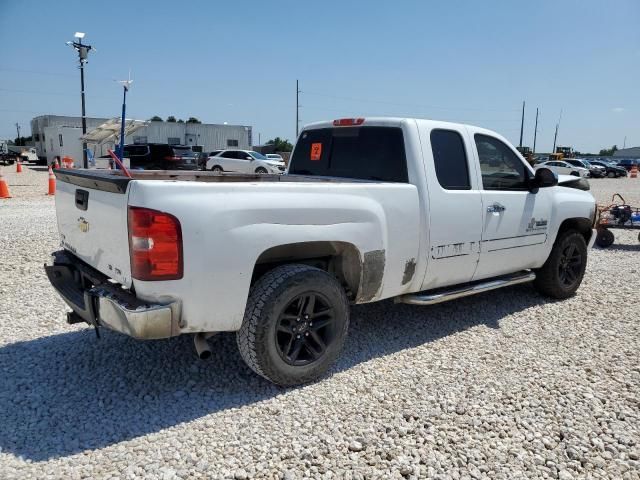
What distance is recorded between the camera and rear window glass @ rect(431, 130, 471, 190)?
411 centimetres

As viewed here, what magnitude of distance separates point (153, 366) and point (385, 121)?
107 inches

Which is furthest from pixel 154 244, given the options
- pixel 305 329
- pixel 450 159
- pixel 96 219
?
pixel 450 159

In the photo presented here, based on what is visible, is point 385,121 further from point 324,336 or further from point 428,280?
point 324,336

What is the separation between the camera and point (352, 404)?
10.6ft

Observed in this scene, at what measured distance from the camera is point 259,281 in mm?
3199

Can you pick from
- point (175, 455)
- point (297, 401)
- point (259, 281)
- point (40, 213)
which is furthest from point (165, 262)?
point (40, 213)

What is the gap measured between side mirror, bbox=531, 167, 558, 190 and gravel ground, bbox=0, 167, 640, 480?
4.49ft

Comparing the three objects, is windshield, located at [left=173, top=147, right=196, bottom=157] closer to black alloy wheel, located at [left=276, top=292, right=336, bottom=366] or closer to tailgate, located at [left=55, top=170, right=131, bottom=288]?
tailgate, located at [left=55, top=170, right=131, bottom=288]

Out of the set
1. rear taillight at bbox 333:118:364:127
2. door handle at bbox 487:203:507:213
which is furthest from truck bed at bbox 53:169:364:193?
door handle at bbox 487:203:507:213

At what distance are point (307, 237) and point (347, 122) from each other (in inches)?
66.3

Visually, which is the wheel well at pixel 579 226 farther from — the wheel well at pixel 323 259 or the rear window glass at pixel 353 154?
the wheel well at pixel 323 259

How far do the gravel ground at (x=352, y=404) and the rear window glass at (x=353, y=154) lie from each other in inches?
57.7

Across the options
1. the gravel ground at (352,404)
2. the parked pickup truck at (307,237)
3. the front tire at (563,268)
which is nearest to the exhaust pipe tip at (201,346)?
the parked pickup truck at (307,237)

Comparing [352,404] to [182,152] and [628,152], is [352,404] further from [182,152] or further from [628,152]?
[628,152]
